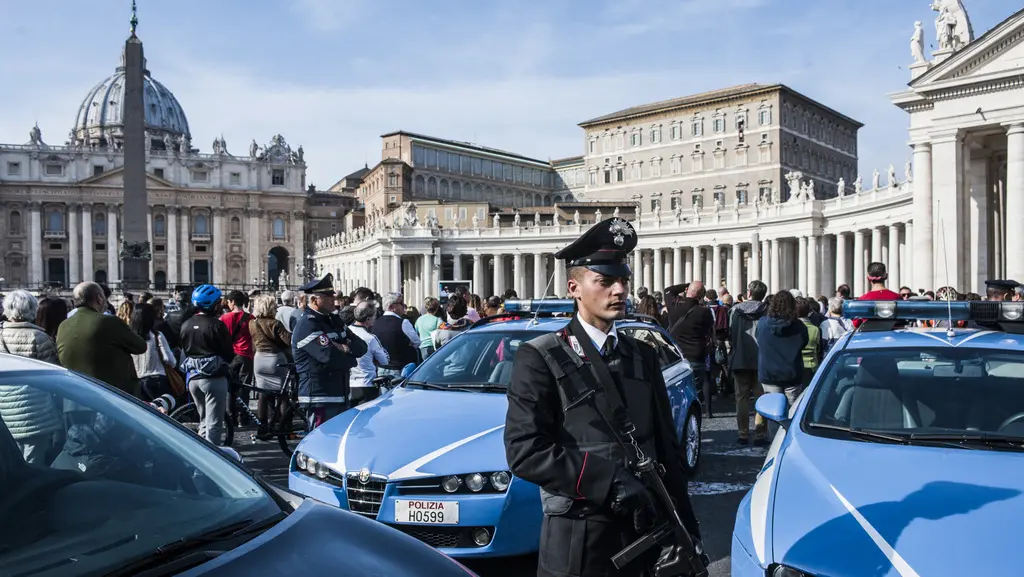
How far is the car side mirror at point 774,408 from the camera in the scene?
16.1 ft

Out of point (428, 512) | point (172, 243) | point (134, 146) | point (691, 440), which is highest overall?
point (172, 243)

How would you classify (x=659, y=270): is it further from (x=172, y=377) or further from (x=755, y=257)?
(x=172, y=377)

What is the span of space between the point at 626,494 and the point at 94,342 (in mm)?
5624

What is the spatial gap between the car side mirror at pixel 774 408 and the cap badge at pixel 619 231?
213cm

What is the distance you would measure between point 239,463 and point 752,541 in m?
2.29

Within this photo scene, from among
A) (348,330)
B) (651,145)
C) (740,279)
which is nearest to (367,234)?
(651,145)

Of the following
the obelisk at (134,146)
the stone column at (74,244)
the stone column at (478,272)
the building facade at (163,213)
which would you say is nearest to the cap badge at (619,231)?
the obelisk at (134,146)

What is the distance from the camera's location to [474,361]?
723 cm

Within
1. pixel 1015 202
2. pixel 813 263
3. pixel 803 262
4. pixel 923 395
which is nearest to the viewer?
pixel 923 395

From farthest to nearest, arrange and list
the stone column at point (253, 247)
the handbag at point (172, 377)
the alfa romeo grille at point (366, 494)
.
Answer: the stone column at point (253, 247) → the handbag at point (172, 377) → the alfa romeo grille at point (366, 494)

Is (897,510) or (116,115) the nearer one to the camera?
(897,510)

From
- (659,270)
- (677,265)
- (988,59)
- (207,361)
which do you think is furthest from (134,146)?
(659,270)

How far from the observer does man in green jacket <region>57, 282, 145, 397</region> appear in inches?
265

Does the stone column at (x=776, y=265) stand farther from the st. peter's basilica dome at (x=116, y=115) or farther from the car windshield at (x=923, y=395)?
the st. peter's basilica dome at (x=116, y=115)
